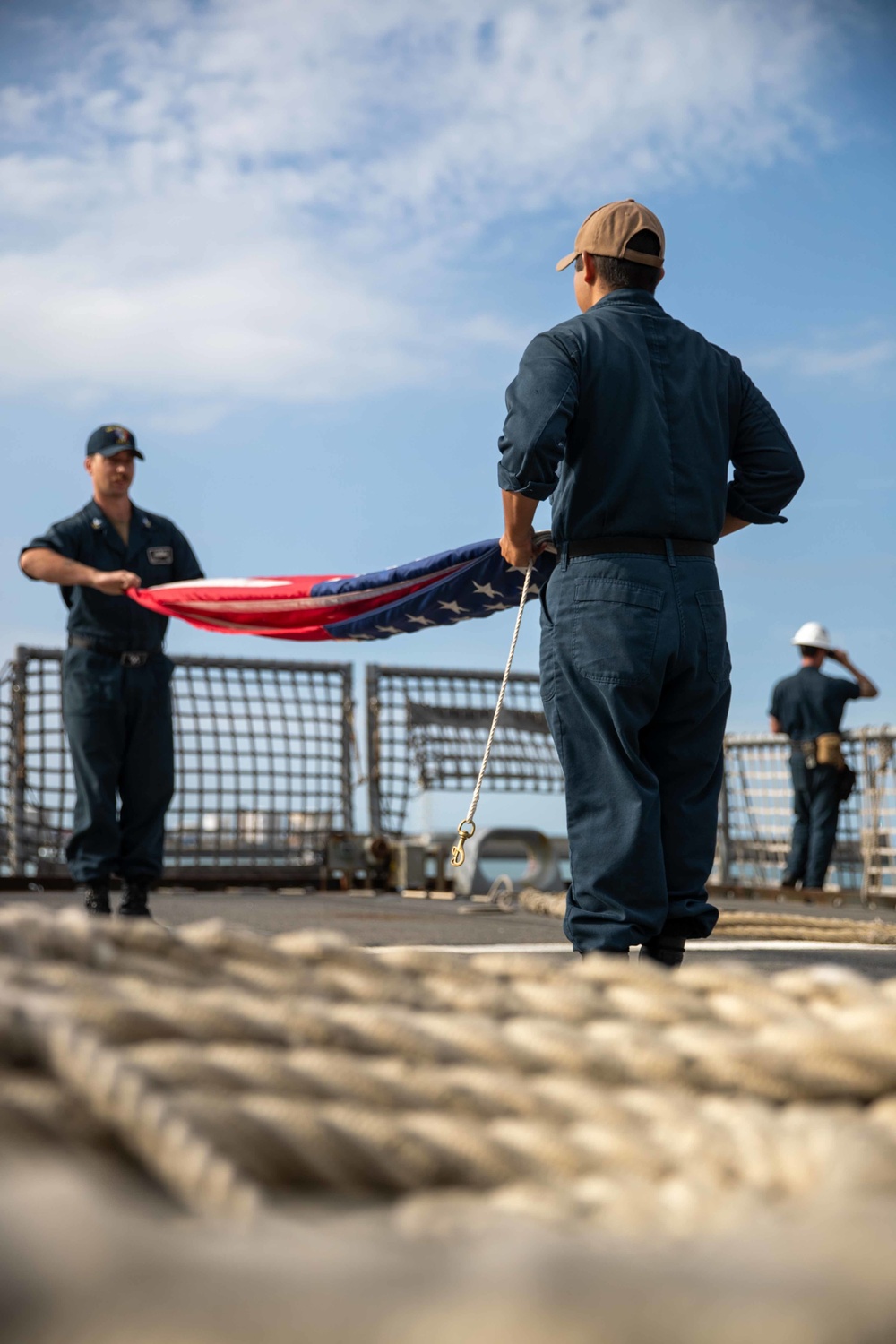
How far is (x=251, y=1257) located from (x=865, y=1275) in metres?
0.15

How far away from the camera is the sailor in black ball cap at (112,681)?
5066 millimetres

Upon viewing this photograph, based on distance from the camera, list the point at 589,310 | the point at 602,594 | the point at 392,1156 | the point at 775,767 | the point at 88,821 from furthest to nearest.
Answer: the point at 775,767
the point at 88,821
the point at 589,310
the point at 602,594
the point at 392,1156

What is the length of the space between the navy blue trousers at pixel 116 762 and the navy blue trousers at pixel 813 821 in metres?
5.84

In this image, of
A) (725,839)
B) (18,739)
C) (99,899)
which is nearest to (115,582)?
(99,899)

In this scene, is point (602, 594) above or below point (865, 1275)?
above

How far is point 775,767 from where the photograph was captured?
1069cm

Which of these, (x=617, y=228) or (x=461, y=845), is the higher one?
(x=617, y=228)

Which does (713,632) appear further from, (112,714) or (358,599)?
(112,714)

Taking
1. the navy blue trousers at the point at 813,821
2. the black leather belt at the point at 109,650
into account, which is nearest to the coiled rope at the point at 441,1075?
the black leather belt at the point at 109,650

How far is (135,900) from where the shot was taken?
5117 millimetres

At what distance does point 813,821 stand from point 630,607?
7.52 m

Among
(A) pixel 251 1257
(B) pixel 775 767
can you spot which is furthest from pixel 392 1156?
(B) pixel 775 767

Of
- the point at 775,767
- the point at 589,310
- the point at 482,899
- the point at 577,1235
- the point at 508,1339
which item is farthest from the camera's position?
the point at 775,767

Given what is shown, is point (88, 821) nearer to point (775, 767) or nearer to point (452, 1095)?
point (452, 1095)
